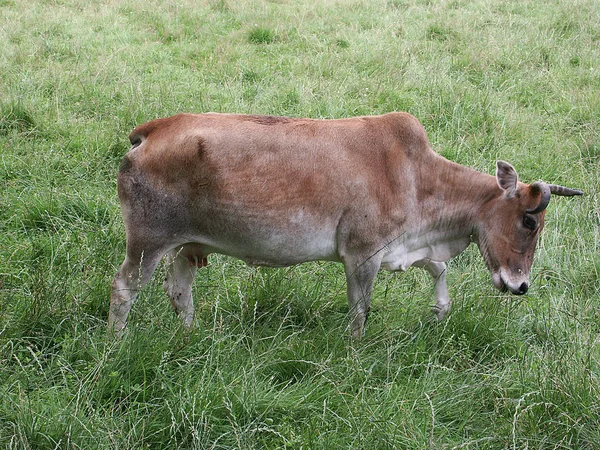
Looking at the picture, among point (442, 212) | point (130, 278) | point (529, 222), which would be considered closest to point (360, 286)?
point (442, 212)

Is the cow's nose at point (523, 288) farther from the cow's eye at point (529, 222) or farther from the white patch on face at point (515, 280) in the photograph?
the cow's eye at point (529, 222)

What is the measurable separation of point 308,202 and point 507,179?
1.46 m

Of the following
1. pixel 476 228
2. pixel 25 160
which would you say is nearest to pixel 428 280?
pixel 476 228

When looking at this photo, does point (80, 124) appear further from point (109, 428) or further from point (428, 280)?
point (109, 428)

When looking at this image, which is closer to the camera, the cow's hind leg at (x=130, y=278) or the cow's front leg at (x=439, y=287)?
the cow's hind leg at (x=130, y=278)

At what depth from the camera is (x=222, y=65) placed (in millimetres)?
9938

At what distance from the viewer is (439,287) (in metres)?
5.59

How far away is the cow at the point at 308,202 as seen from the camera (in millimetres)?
4828

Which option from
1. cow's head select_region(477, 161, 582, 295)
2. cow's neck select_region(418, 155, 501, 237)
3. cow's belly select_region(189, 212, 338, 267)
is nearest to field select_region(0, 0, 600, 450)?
cow's head select_region(477, 161, 582, 295)

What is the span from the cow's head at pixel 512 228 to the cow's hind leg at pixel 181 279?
2.04 m

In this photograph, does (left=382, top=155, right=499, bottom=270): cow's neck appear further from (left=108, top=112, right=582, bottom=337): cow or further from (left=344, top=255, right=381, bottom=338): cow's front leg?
(left=344, top=255, right=381, bottom=338): cow's front leg

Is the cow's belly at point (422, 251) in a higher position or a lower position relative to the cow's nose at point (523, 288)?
higher

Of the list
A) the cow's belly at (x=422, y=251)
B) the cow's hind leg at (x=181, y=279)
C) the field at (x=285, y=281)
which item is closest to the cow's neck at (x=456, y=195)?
the cow's belly at (x=422, y=251)

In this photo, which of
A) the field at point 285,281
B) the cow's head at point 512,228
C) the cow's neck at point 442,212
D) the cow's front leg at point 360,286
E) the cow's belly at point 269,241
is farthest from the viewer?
the cow's neck at point 442,212
